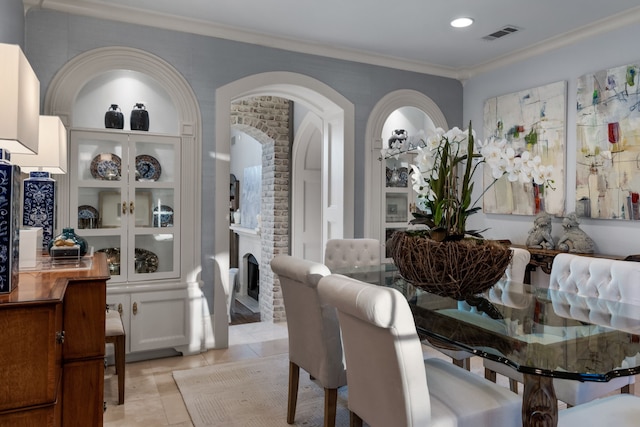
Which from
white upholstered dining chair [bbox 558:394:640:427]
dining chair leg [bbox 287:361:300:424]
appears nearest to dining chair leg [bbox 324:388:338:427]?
dining chair leg [bbox 287:361:300:424]

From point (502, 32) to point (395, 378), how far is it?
3488 mm

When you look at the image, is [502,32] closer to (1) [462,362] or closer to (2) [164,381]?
(1) [462,362]

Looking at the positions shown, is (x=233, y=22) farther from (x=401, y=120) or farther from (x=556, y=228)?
(x=556, y=228)

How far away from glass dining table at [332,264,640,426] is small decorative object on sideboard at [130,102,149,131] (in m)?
2.55

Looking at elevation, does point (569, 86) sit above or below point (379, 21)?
below

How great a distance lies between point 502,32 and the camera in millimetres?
4051

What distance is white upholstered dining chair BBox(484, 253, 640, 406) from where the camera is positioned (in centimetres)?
208

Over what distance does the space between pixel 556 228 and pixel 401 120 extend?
2143 millimetres

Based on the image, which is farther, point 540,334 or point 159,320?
point 159,320

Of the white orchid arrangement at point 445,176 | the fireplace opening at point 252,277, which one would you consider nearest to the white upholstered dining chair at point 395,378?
the white orchid arrangement at point 445,176

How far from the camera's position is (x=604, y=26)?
3803 mm

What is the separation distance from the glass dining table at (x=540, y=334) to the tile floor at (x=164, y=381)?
1175mm

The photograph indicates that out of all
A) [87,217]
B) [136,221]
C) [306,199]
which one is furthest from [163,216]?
[306,199]

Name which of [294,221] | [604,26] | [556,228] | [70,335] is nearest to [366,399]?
[70,335]
